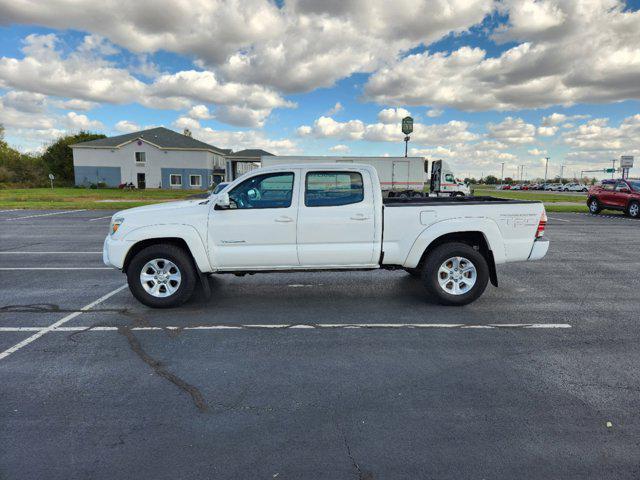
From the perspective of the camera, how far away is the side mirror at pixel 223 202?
5562 mm

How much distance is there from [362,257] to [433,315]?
1.20m

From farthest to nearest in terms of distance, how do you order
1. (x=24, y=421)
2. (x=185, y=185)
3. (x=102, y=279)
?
1. (x=185, y=185)
2. (x=102, y=279)
3. (x=24, y=421)

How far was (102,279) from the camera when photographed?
7.52 m

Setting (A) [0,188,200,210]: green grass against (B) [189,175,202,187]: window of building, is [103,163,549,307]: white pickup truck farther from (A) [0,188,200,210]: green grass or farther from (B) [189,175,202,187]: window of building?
(B) [189,175,202,187]: window of building

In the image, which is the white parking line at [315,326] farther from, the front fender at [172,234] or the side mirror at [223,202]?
the side mirror at [223,202]

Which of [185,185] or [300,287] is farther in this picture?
[185,185]

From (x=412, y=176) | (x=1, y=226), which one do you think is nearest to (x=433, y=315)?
(x=1, y=226)

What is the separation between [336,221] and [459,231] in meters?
1.69

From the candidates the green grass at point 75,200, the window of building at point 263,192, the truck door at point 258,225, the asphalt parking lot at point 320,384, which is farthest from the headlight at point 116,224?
the green grass at point 75,200

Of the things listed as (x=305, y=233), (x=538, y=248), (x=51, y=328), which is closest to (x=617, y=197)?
(x=538, y=248)

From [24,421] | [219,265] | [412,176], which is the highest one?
[412,176]

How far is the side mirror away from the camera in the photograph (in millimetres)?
5562

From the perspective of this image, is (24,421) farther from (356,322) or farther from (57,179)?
(57,179)

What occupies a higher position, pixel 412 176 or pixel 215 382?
pixel 412 176
